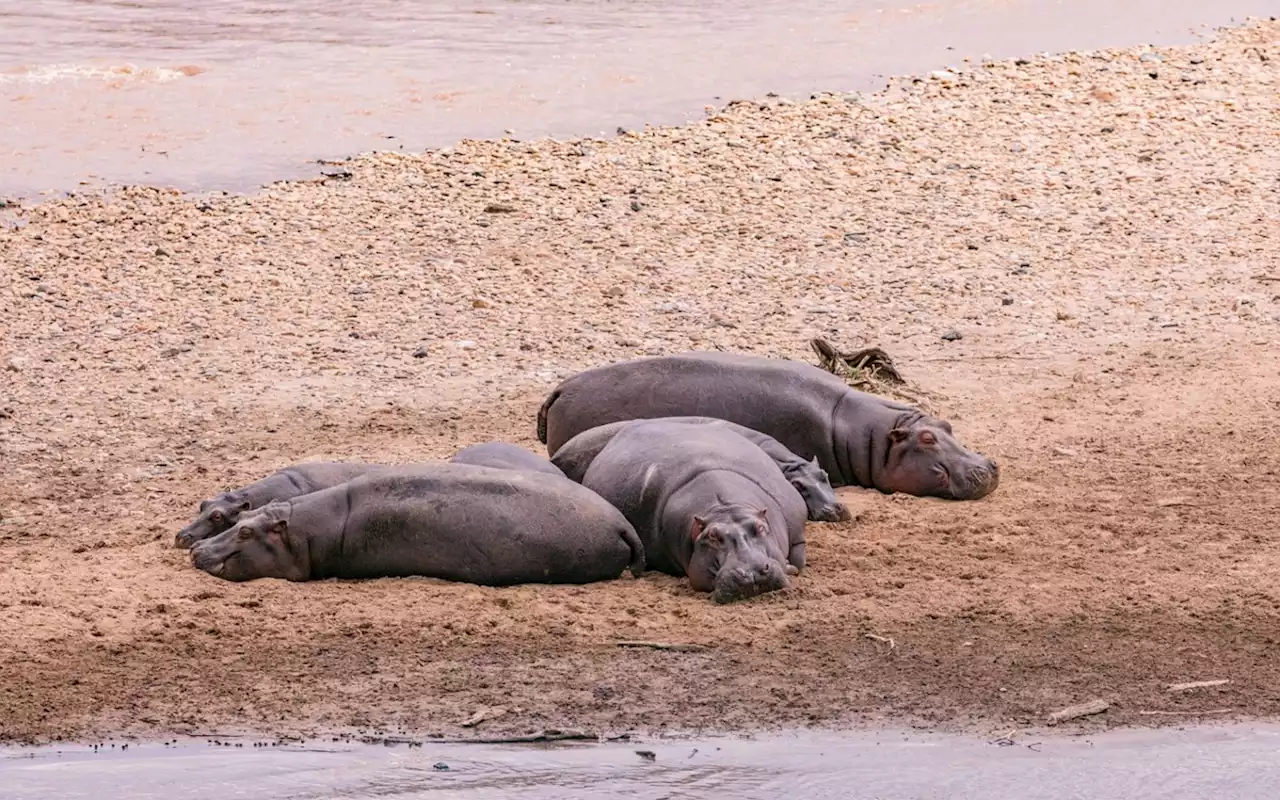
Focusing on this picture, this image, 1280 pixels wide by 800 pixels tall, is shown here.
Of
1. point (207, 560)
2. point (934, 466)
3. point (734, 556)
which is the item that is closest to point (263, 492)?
point (207, 560)

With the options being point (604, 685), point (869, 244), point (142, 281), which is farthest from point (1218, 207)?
point (604, 685)

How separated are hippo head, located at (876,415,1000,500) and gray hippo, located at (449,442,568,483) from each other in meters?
1.41

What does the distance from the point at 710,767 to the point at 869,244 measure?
20.9 ft

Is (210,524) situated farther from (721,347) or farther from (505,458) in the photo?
(721,347)

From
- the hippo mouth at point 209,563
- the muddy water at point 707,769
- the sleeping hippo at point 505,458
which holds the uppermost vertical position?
the sleeping hippo at point 505,458

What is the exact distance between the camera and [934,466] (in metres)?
8.07

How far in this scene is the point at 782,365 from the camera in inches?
335

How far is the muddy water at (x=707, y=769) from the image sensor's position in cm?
540

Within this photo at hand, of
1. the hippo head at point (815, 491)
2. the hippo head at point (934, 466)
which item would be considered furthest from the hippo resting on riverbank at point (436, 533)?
the hippo head at point (934, 466)

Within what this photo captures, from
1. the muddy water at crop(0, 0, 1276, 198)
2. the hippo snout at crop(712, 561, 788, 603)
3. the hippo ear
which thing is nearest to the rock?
the hippo snout at crop(712, 561, 788, 603)

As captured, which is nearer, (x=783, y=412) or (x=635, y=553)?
(x=635, y=553)

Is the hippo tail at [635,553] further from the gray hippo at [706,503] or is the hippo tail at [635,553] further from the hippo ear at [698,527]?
the hippo ear at [698,527]

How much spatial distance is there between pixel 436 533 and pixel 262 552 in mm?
637

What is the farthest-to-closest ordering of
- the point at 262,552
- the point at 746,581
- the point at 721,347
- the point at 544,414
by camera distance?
the point at 721,347 < the point at 544,414 < the point at 262,552 < the point at 746,581
